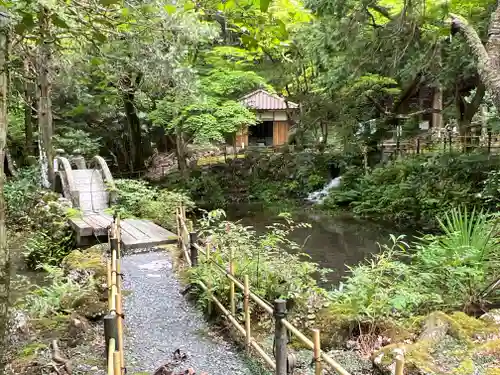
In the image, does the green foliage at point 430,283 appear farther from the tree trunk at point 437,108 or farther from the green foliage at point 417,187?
the tree trunk at point 437,108

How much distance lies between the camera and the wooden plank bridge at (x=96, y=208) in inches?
329

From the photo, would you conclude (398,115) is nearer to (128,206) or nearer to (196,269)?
(128,206)

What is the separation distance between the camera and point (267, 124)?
2848 cm

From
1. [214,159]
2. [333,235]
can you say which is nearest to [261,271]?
[333,235]

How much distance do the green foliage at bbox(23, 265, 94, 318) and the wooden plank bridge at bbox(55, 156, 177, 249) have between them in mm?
1649

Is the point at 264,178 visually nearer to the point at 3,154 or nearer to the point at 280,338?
the point at 280,338

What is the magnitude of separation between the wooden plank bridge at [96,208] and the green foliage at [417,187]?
9.76 meters

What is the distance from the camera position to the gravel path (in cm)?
481

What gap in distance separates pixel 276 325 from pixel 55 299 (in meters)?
3.40

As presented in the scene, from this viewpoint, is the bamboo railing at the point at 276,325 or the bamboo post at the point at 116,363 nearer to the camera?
the bamboo post at the point at 116,363

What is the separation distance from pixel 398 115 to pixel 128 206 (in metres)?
13.9

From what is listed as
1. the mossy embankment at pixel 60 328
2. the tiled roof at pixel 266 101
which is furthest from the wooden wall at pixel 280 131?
the mossy embankment at pixel 60 328

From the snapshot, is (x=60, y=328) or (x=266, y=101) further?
(x=266, y=101)

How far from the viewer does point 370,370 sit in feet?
15.3
